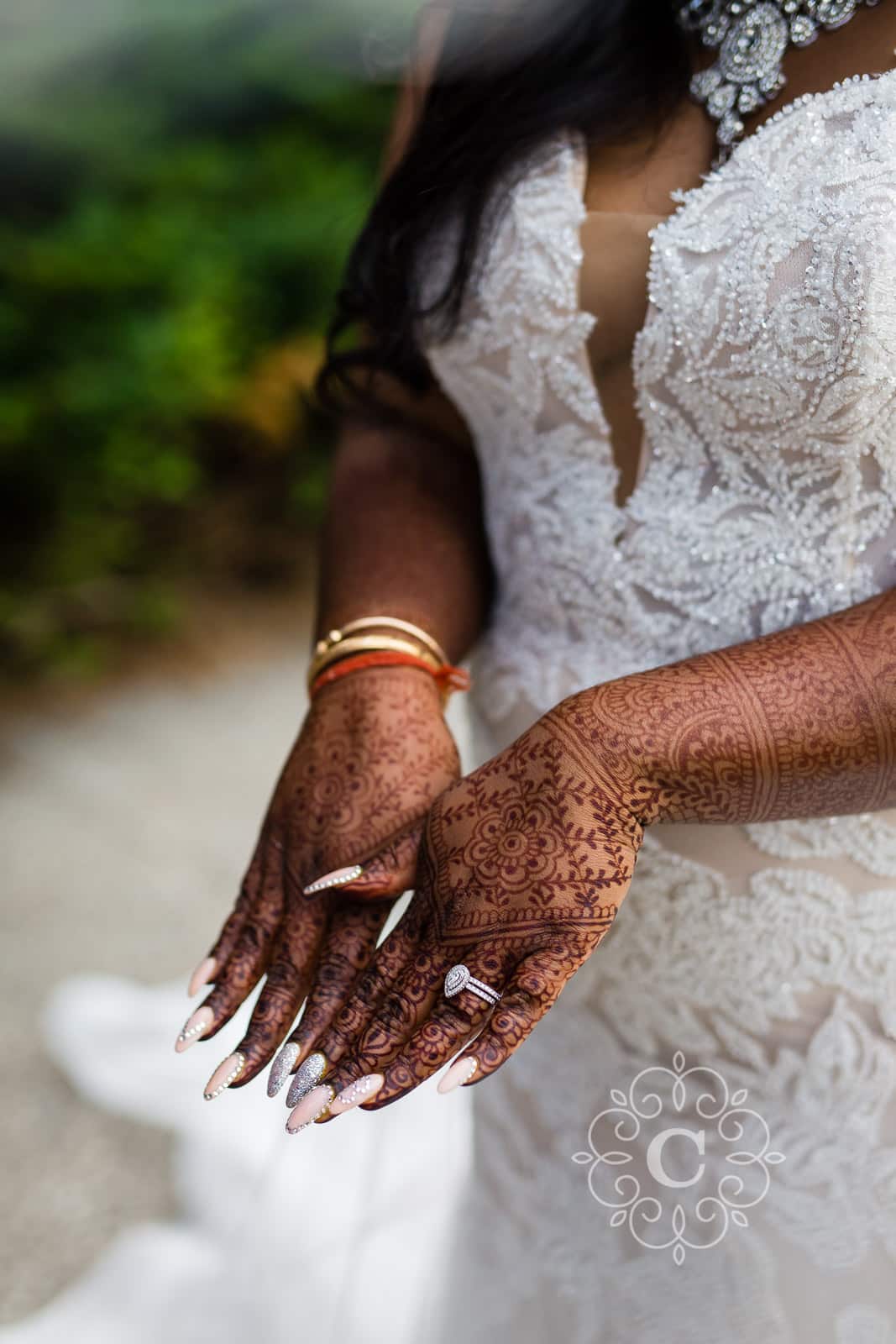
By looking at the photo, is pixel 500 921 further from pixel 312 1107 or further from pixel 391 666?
pixel 391 666

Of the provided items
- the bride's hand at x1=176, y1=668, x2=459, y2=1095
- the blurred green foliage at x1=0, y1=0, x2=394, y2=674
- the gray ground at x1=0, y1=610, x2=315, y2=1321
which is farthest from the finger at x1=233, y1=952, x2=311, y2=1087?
the blurred green foliage at x1=0, y1=0, x2=394, y2=674

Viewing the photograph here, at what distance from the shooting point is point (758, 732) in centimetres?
72

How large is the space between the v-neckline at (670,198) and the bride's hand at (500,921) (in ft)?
0.79

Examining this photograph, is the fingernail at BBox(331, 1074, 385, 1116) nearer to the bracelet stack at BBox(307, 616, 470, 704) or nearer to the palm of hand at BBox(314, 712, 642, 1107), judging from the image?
the palm of hand at BBox(314, 712, 642, 1107)

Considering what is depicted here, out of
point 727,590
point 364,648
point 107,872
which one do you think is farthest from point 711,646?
point 107,872

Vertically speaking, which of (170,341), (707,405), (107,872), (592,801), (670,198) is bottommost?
(107,872)

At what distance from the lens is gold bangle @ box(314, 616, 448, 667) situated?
0.95 metres

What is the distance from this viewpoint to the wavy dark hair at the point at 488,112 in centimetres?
85

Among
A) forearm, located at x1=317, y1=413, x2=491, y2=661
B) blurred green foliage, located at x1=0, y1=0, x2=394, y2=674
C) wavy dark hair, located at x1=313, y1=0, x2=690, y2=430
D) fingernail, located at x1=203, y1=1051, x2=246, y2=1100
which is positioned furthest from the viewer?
blurred green foliage, located at x1=0, y1=0, x2=394, y2=674

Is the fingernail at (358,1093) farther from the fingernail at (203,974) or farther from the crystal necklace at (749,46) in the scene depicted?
the crystal necklace at (749,46)

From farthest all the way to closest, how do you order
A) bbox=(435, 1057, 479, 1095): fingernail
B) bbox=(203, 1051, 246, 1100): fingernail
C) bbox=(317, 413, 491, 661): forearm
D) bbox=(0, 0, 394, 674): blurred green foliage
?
bbox=(0, 0, 394, 674): blurred green foliage
bbox=(317, 413, 491, 661): forearm
bbox=(203, 1051, 246, 1100): fingernail
bbox=(435, 1057, 479, 1095): fingernail

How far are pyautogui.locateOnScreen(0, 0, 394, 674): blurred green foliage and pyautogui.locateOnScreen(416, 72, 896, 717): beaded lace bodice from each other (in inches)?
41.4

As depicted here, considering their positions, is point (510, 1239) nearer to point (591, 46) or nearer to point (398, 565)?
point (398, 565)

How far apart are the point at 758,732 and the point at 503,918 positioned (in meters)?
0.20
